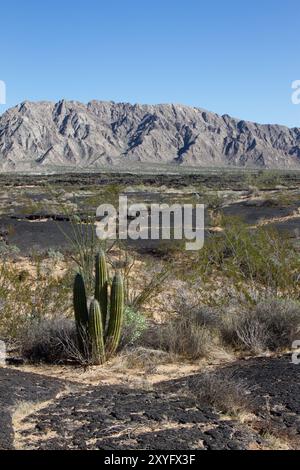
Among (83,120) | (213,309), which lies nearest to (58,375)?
(213,309)

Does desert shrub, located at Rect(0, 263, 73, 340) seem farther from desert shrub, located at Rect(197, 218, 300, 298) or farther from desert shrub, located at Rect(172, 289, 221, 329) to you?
desert shrub, located at Rect(197, 218, 300, 298)

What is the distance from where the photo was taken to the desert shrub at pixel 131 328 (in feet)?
25.4

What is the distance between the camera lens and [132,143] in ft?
642

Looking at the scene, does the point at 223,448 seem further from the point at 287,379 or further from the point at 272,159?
the point at 272,159

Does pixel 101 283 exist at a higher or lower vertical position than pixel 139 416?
higher

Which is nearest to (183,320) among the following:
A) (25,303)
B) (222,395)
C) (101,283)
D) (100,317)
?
(101,283)

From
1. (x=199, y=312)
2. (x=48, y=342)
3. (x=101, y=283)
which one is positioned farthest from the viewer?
(x=199, y=312)

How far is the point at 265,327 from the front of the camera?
791 centimetres

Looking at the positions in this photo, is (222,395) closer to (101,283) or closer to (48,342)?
(101,283)

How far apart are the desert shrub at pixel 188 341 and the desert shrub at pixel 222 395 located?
187 centimetres

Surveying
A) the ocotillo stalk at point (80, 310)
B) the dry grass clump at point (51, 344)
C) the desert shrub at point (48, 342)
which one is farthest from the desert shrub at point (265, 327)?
the desert shrub at point (48, 342)

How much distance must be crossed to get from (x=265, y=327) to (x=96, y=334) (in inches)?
95.6

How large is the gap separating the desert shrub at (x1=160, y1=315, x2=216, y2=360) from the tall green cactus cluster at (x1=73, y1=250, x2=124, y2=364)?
Result: 30.8 inches
